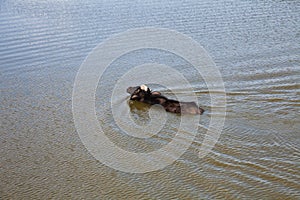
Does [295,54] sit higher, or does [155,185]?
[295,54]

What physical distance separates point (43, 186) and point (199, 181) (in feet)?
6.63

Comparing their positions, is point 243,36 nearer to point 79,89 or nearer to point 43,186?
point 79,89

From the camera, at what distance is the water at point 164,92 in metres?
5.39

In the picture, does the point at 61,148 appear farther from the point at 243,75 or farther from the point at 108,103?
the point at 243,75

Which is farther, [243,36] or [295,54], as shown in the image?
[243,36]

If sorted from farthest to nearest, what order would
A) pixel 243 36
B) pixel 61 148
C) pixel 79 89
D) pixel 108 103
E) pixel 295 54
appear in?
pixel 243 36 < pixel 295 54 < pixel 79 89 < pixel 108 103 < pixel 61 148

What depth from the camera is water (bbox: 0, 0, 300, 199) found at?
5.39 meters

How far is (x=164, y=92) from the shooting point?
314 inches

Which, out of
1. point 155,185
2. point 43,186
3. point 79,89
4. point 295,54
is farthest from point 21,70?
point 295,54

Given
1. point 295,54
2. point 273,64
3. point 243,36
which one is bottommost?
point 273,64

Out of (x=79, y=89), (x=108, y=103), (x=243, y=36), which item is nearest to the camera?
(x=108, y=103)

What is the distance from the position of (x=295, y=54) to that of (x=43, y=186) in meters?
6.28

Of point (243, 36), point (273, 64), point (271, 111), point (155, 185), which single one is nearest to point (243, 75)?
point (273, 64)

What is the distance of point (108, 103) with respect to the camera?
7.69m
